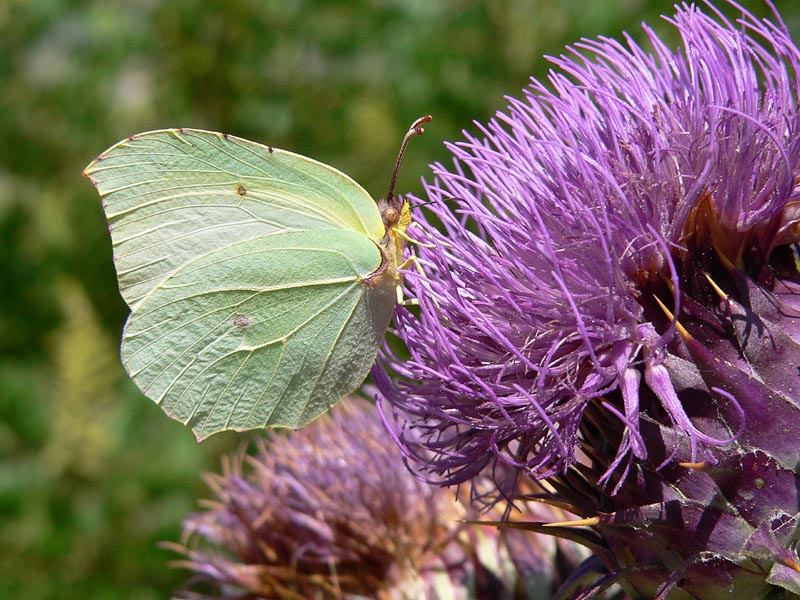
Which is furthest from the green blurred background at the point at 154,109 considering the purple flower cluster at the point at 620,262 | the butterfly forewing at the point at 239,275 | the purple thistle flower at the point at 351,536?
the purple flower cluster at the point at 620,262

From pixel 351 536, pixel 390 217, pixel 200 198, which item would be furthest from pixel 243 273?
pixel 351 536

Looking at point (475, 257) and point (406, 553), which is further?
point (406, 553)

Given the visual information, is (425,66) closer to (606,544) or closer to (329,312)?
(329,312)

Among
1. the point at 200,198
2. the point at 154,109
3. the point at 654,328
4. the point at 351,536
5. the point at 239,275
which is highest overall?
the point at 654,328

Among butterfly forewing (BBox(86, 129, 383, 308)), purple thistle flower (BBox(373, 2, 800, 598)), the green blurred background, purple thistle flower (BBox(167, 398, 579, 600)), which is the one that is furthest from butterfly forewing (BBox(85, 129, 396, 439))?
the green blurred background

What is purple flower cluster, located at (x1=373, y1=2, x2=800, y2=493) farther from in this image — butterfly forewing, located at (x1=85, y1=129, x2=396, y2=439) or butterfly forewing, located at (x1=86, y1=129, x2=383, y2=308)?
butterfly forewing, located at (x1=86, y1=129, x2=383, y2=308)

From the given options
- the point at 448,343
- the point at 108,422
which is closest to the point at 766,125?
the point at 448,343

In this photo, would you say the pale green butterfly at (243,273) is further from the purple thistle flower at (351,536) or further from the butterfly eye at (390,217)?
the purple thistle flower at (351,536)

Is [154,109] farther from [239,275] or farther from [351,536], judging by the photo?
[351,536]
